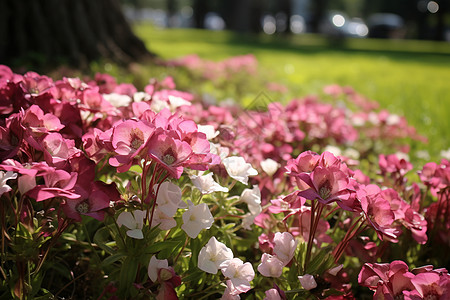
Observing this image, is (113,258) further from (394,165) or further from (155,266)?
(394,165)

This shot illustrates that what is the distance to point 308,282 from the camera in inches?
53.7

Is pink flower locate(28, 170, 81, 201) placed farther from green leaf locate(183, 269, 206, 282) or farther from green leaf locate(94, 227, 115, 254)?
green leaf locate(183, 269, 206, 282)

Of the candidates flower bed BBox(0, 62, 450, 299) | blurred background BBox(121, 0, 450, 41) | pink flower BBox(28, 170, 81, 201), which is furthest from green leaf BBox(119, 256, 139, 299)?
blurred background BBox(121, 0, 450, 41)

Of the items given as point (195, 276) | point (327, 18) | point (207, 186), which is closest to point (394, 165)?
point (207, 186)

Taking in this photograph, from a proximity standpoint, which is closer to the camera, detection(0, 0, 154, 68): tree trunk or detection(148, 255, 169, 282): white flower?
detection(148, 255, 169, 282): white flower

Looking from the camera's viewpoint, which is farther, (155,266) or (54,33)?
(54,33)

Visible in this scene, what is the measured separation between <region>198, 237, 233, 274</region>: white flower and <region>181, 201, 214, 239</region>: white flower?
5cm

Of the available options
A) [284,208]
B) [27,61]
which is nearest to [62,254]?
[284,208]

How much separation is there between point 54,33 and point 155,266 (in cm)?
428

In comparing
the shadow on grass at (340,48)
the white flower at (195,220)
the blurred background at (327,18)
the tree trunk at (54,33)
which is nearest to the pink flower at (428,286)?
the white flower at (195,220)

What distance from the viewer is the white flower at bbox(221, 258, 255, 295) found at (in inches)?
53.4

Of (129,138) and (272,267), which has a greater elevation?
(129,138)

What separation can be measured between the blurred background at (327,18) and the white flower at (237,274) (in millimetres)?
20681

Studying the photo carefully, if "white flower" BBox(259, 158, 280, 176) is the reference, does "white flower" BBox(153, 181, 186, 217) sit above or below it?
above
